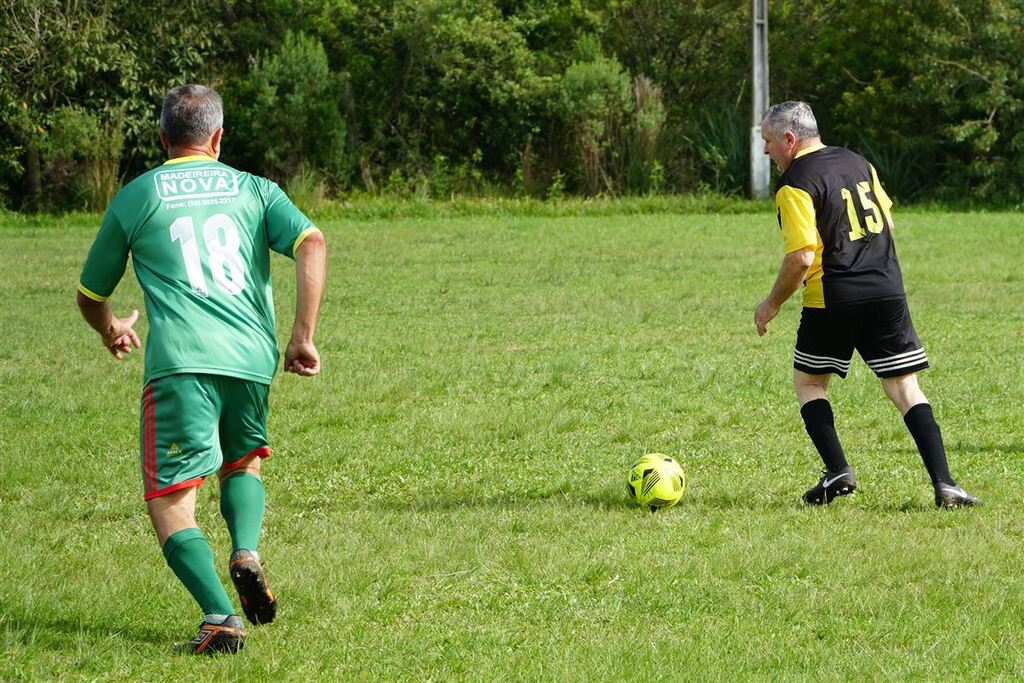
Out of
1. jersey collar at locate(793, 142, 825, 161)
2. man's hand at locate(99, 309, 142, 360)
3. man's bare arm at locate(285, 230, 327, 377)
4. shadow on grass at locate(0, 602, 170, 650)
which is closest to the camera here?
man's bare arm at locate(285, 230, 327, 377)

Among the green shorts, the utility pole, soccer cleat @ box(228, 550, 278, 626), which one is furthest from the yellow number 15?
the utility pole

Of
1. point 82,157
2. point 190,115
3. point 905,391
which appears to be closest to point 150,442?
point 190,115

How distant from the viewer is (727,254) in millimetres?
17359

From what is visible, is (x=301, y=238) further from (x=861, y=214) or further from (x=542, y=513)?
(x=861, y=214)

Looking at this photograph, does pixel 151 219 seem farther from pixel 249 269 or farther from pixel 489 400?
pixel 489 400

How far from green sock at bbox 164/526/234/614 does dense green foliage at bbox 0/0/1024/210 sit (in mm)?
21848

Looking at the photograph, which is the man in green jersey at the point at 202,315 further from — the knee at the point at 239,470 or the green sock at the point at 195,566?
the knee at the point at 239,470

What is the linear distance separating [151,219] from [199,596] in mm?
1243

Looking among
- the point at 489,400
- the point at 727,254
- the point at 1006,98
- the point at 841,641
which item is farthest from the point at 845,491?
the point at 1006,98

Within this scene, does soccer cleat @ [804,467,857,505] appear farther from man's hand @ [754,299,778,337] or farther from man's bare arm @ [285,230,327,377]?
man's bare arm @ [285,230,327,377]

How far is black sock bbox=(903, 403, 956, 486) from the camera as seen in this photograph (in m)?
6.23

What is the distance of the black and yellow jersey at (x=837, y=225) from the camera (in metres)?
6.16

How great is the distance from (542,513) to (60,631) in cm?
233

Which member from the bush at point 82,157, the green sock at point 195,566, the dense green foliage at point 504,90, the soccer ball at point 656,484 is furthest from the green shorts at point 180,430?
the dense green foliage at point 504,90
